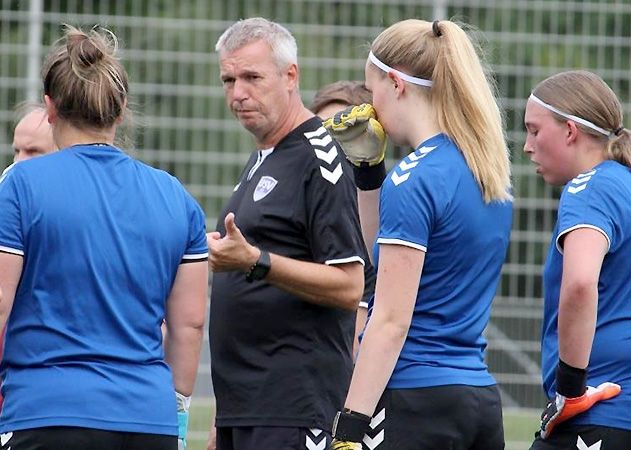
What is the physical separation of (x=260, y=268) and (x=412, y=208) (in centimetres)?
61

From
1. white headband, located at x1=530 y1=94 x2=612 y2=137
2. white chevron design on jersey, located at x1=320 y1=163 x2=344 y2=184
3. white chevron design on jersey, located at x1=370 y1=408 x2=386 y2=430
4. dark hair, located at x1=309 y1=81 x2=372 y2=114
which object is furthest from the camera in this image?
dark hair, located at x1=309 y1=81 x2=372 y2=114

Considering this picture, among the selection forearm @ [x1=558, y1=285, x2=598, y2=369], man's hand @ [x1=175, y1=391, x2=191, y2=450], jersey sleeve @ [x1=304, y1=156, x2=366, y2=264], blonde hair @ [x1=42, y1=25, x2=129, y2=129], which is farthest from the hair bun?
forearm @ [x1=558, y1=285, x2=598, y2=369]

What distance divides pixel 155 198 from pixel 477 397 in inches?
43.9

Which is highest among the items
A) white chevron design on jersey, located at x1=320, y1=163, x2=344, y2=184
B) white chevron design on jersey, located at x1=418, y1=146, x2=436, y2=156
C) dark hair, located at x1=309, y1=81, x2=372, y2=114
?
dark hair, located at x1=309, y1=81, x2=372, y2=114

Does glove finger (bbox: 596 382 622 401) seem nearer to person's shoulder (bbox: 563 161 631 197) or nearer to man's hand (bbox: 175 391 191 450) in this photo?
person's shoulder (bbox: 563 161 631 197)

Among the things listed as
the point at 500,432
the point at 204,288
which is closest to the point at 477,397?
the point at 500,432

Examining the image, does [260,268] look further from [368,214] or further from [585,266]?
[585,266]

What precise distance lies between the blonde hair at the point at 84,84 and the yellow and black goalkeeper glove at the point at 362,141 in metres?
0.86

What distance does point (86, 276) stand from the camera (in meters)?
3.73

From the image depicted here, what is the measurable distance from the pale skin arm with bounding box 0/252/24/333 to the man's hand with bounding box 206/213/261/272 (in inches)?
26.9

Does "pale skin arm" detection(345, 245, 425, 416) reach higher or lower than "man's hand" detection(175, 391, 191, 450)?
higher

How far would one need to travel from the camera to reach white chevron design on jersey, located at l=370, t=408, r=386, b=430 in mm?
3953

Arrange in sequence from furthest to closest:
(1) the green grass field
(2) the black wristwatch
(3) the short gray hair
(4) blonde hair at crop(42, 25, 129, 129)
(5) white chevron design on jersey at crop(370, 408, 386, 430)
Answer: (1) the green grass field, (3) the short gray hair, (2) the black wristwatch, (5) white chevron design on jersey at crop(370, 408, 386, 430), (4) blonde hair at crop(42, 25, 129, 129)

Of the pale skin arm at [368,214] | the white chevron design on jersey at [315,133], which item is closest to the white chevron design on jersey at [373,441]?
the pale skin arm at [368,214]
